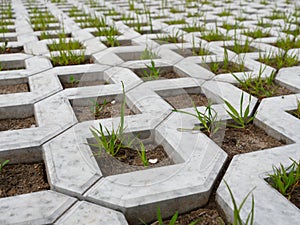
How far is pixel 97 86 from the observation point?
194 cm

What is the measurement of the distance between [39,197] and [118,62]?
1383 mm

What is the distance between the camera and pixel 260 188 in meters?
1.13

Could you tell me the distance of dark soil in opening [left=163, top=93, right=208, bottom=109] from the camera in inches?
70.7

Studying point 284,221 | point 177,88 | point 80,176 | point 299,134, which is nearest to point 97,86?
point 177,88

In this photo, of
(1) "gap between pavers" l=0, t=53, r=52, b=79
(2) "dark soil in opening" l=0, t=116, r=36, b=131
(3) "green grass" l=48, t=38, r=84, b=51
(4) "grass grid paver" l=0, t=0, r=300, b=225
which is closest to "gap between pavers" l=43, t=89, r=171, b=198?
(4) "grass grid paver" l=0, t=0, r=300, b=225

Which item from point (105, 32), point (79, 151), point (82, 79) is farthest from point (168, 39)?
point (79, 151)

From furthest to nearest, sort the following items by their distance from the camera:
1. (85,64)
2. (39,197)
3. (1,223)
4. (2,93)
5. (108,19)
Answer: (108,19) < (85,64) < (2,93) < (39,197) < (1,223)

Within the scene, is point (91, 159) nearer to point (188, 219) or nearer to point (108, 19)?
point (188, 219)

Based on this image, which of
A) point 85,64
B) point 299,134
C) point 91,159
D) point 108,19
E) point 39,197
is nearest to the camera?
point 39,197

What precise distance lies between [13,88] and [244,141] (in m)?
1.30

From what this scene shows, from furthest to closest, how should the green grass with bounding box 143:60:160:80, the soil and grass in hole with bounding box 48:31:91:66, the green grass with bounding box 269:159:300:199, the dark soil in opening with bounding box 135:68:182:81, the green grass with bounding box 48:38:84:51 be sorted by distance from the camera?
the green grass with bounding box 48:38:84:51 < the soil and grass in hole with bounding box 48:31:91:66 < the dark soil in opening with bounding box 135:68:182:81 < the green grass with bounding box 143:60:160:80 < the green grass with bounding box 269:159:300:199

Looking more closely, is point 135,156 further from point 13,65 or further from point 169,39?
point 169,39

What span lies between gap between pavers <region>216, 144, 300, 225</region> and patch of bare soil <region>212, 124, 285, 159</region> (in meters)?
0.08

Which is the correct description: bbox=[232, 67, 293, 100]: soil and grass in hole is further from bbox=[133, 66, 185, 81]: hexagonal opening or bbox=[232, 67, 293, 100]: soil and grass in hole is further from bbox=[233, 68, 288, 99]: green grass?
bbox=[133, 66, 185, 81]: hexagonal opening
